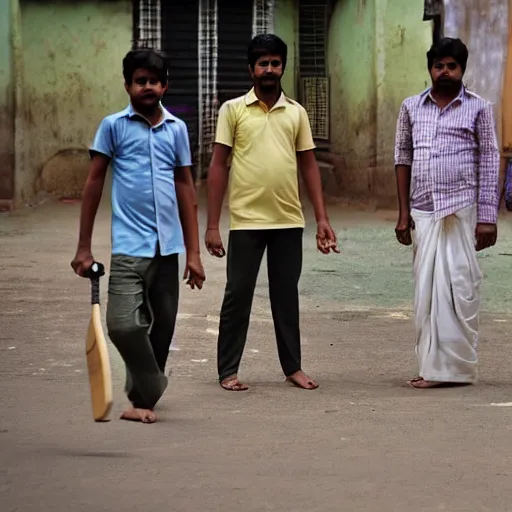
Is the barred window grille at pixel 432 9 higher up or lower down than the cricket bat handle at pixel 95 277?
higher up

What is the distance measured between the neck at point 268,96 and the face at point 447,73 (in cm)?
79

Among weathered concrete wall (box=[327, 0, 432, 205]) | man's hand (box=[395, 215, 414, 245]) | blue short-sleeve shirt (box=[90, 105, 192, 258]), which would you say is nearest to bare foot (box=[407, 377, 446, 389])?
man's hand (box=[395, 215, 414, 245])

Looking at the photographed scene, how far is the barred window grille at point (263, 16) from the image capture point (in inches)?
643

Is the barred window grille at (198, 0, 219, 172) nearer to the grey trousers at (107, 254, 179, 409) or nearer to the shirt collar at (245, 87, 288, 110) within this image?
the shirt collar at (245, 87, 288, 110)

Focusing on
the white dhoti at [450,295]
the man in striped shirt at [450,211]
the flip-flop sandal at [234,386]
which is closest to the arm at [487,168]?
the man in striped shirt at [450,211]

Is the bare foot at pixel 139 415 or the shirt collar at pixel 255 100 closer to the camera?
the bare foot at pixel 139 415

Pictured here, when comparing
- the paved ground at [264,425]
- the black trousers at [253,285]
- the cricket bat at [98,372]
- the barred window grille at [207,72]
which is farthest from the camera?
the barred window grille at [207,72]

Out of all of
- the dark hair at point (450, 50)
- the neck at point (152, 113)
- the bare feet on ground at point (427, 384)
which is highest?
the dark hair at point (450, 50)

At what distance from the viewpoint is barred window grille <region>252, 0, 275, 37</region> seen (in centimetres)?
1634

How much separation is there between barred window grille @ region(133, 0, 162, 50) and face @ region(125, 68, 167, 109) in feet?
34.7

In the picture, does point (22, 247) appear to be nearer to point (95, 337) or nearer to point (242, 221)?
point (242, 221)

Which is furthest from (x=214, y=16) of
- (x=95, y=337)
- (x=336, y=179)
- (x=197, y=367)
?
(x=95, y=337)

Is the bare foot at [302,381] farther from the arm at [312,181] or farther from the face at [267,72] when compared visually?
the face at [267,72]

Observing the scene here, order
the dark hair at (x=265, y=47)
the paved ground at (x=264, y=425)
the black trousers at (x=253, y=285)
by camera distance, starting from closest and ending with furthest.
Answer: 1. the paved ground at (x=264, y=425)
2. the dark hair at (x=265, y=47)
3. the black trousers at (x=253, y=285)
